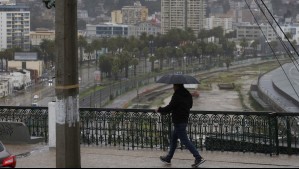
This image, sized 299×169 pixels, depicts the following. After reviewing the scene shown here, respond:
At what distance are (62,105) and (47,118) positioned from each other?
4055 millimetres

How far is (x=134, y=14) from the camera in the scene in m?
129

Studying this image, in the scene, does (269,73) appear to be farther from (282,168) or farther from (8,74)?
(282,168)

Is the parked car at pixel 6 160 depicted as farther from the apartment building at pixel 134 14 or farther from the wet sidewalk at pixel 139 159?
the apartment building at pixel 134 14

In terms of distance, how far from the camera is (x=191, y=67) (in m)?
106

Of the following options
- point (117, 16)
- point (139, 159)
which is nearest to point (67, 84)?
point (139, 159)

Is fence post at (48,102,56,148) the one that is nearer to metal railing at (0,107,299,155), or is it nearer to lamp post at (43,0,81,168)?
metal railing at (0,107,299,155)

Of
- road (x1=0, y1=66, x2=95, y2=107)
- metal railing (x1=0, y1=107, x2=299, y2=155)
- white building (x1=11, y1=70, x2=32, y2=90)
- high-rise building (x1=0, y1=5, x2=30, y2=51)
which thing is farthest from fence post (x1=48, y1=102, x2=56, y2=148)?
high-rise building (x1=0, y1=5, x2=30, y2=51)

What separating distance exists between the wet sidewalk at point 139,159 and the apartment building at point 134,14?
4678 inches

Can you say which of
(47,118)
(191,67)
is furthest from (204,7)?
(47,118)

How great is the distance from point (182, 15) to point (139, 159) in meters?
117

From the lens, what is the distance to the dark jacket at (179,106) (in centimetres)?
761

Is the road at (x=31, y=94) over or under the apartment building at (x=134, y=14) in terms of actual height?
under

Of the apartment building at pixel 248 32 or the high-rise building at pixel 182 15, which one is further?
the apartment building at pixel 248 32

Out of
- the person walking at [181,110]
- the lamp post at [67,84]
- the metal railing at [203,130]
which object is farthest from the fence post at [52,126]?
the lamp post at [67,84]
